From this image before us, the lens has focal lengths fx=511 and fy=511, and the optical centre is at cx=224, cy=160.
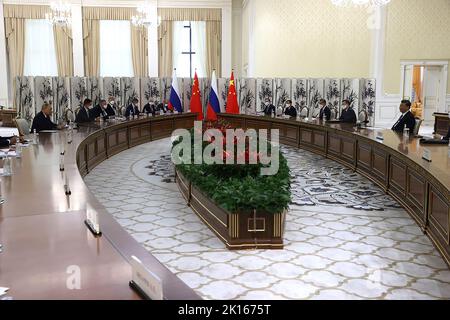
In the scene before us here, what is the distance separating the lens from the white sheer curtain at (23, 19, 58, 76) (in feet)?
54.7

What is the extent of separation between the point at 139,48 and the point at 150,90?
319cm

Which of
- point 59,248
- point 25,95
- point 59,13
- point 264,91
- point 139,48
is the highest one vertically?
point 59,13

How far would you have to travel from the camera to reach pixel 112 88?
560 inches

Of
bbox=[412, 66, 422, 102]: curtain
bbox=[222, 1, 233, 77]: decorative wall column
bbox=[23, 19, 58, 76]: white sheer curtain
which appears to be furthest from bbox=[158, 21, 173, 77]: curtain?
bbox=[412, 66, 422, 102]: curtain

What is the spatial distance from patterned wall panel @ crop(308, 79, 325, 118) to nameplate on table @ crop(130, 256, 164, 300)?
38.5 feet

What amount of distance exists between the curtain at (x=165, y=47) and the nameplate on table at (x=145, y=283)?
15.7m

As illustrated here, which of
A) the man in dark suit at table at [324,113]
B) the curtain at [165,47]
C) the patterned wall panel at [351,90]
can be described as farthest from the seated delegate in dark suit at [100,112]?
the patterned wall panel at [351,90]

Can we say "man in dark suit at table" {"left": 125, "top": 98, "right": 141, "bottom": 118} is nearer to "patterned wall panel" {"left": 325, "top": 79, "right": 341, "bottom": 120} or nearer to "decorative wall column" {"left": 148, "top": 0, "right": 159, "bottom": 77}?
"decorative wall column" {"left": 148, "top": 0, "right": 159, "bottom": 77}

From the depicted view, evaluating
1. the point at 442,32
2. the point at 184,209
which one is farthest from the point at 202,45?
the point at 184,209

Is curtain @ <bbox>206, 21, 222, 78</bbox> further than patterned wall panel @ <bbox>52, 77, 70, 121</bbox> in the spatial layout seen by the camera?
Yes

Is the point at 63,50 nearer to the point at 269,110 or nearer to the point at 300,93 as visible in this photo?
the point at 269,110

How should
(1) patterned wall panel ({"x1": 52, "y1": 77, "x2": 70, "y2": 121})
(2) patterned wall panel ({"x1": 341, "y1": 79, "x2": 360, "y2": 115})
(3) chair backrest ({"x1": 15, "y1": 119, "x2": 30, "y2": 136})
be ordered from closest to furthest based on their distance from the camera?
(3) chair backrest ({"x1": 15, "y1": 119, "x2": 30, "y2": 136}) → (2) patterned wall panel ({"x1": 341, "y1": 79, "x2": 360, "y2": 115}) → (1) patterned wall panel ({"x1": 52, "y1": 77, "x2": 70, "y2": 121})

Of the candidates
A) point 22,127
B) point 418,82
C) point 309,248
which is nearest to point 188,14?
point 418,82
